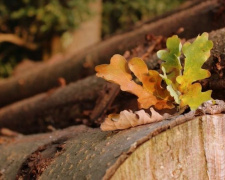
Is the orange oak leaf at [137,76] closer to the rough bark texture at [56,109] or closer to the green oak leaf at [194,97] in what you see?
the green oak leaf at [194,97]

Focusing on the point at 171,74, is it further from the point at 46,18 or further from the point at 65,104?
the point at 46,18

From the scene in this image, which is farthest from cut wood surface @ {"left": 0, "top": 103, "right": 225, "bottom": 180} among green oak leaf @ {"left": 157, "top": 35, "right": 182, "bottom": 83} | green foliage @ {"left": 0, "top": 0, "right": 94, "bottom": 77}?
green foliage @ {"left": 0, "top": 0, "right": 94, "bottom": 77}

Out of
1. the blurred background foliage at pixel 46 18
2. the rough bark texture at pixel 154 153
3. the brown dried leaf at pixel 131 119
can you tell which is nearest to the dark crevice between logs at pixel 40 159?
the rough bark texture at pixel 154 153

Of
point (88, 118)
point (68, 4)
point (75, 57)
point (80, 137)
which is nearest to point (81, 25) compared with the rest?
point (68, 4)

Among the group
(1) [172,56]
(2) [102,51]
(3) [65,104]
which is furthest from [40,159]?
(2) [102,51]

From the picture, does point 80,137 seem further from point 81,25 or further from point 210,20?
point 81,25

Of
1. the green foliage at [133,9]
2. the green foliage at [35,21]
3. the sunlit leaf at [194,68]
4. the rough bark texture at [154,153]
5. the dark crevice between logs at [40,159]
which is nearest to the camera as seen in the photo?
the rough bark texture at [154,153]

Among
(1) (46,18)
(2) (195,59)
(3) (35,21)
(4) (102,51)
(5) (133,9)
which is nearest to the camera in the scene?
(2) (195,59)
